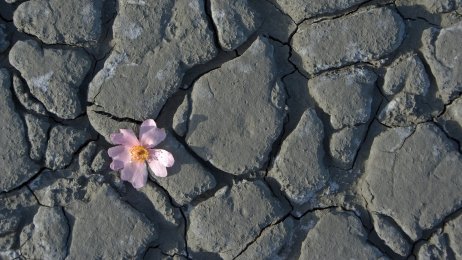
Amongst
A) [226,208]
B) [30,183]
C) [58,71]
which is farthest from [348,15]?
[30,183]

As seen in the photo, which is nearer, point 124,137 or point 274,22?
point 124,137

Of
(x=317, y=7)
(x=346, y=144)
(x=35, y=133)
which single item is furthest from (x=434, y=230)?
(x=35, y=133)

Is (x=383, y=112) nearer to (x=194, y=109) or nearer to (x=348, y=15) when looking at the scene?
(x=348, y=15)

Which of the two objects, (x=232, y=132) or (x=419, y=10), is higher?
(x=419, y=10)

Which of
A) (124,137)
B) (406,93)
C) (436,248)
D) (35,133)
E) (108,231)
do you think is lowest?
(108,231)

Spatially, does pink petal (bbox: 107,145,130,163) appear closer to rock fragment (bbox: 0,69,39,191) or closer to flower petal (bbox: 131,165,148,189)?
flower petal (bbox: 131,165,148,189)

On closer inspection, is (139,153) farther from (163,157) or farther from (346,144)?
(346,144)
